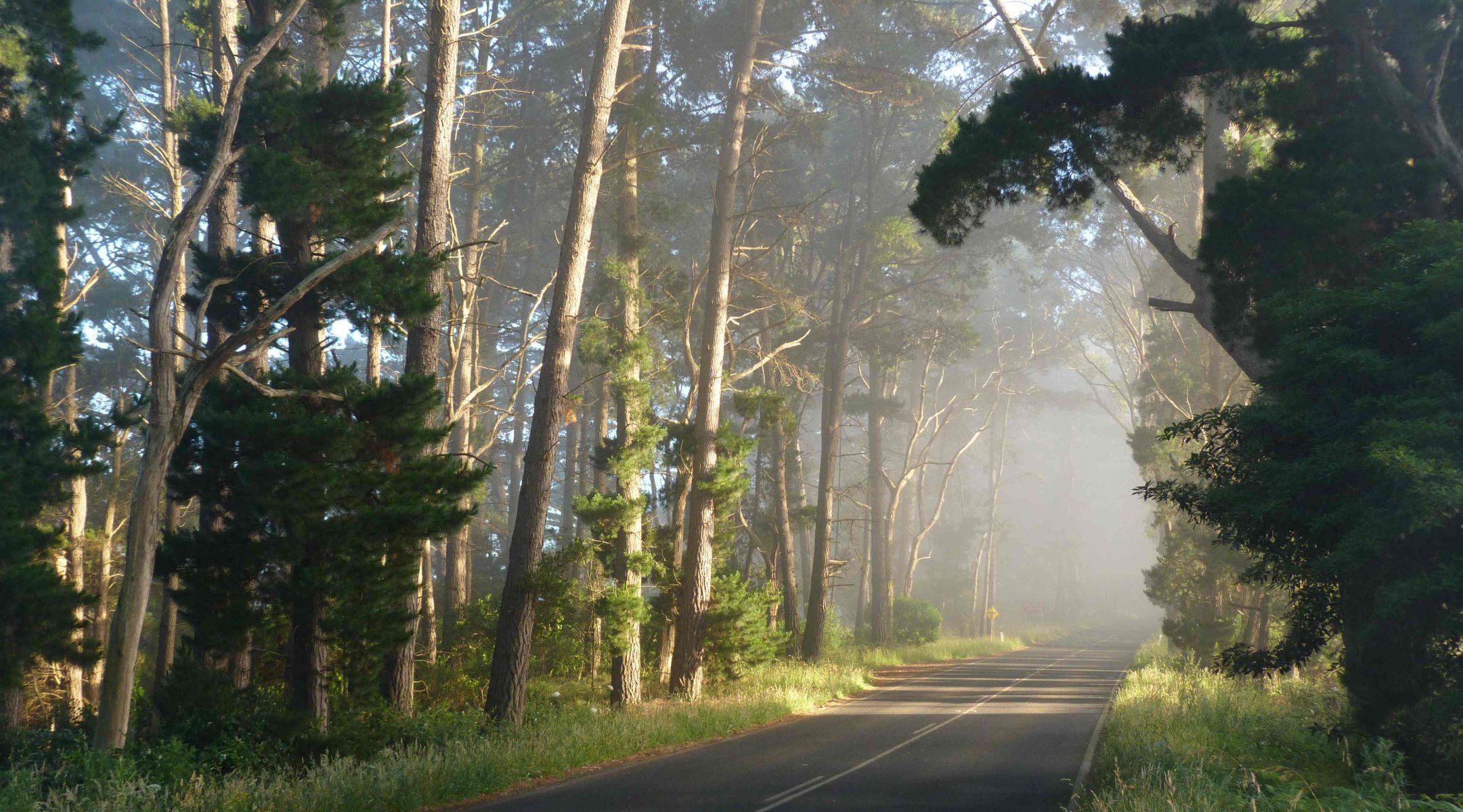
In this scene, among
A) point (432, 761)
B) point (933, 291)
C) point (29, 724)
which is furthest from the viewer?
point (933, 291)

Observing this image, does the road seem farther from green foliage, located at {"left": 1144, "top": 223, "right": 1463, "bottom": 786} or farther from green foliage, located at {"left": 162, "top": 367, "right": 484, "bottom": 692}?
green foliage, located at {"left": 1144, "top": 223, "right": 1463, "bottom": 786}

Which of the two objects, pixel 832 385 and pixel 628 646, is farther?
pixel 832 385

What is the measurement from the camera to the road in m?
9.93

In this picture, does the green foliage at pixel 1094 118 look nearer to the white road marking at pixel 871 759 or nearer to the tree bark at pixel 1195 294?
the tree bark at pixel 1195 294

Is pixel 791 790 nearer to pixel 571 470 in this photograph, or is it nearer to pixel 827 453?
pixel 827 453

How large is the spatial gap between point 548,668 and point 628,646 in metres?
3.87

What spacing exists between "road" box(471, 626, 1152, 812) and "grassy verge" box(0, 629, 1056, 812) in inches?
20.1

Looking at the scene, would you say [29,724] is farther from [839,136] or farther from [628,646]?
[839,136]

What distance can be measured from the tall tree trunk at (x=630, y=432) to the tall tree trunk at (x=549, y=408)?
189cm

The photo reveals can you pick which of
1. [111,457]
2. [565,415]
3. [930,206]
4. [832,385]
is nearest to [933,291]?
[832,385]

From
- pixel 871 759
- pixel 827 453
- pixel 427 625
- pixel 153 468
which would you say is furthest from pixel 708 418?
pixel 153 468

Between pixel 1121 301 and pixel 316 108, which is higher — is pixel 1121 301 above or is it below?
above

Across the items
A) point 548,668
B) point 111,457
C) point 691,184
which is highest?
point 691,184

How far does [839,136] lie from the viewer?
115 ft
